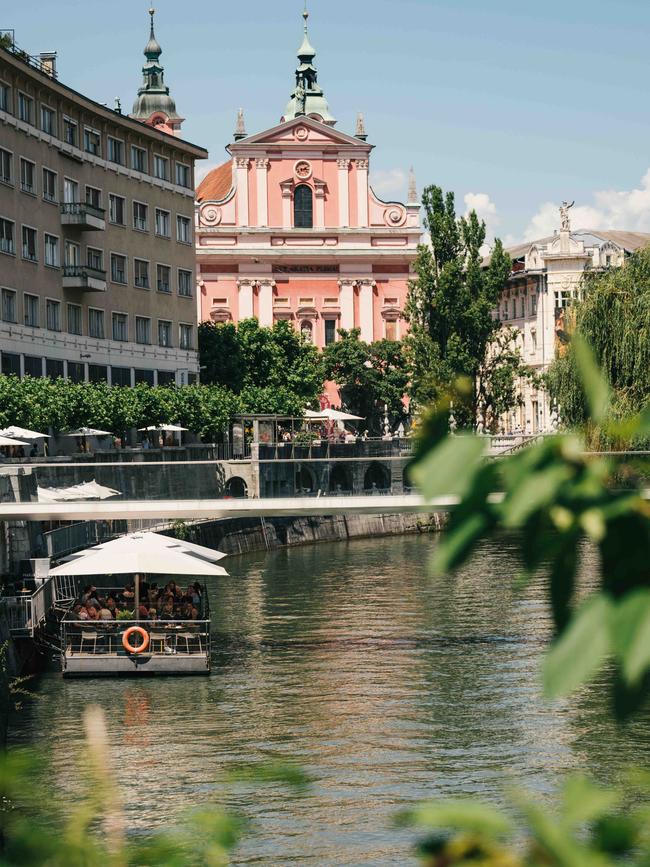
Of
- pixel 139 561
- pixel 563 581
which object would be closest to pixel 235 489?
pixel 139 561

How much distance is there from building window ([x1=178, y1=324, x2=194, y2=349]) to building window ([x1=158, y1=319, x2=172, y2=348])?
122cm

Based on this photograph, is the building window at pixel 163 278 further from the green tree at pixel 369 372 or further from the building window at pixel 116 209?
the green tree at pixel 369 372

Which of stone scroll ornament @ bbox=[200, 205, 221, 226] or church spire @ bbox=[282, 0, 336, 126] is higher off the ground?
church spire @ bbox=[282, 0, 336, 126]

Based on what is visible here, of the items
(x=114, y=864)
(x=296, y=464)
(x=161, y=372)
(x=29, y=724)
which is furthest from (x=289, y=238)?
(x=114, y=864)

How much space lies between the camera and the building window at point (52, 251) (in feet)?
208

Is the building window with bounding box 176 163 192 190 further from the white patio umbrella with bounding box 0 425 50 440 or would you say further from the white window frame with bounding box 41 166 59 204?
the white patio umbrella with bounding box 0 425 50 440

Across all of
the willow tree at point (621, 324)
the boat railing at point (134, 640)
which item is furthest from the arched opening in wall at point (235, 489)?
the willow tree at point (621, 324)

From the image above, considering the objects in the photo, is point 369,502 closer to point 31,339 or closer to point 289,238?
point 31,339

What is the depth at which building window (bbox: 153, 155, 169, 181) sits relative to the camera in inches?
2936

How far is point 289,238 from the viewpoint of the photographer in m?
98.9

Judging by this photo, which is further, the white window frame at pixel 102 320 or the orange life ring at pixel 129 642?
the white window frame at pixel 102 320

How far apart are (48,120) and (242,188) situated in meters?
35.0

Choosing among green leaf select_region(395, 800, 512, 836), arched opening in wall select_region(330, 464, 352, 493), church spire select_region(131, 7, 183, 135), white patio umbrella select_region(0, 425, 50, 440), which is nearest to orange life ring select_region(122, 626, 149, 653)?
arched opening in wall select_region(330, 464, 352, 493)

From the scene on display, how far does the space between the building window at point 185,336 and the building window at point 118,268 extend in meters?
7.26
